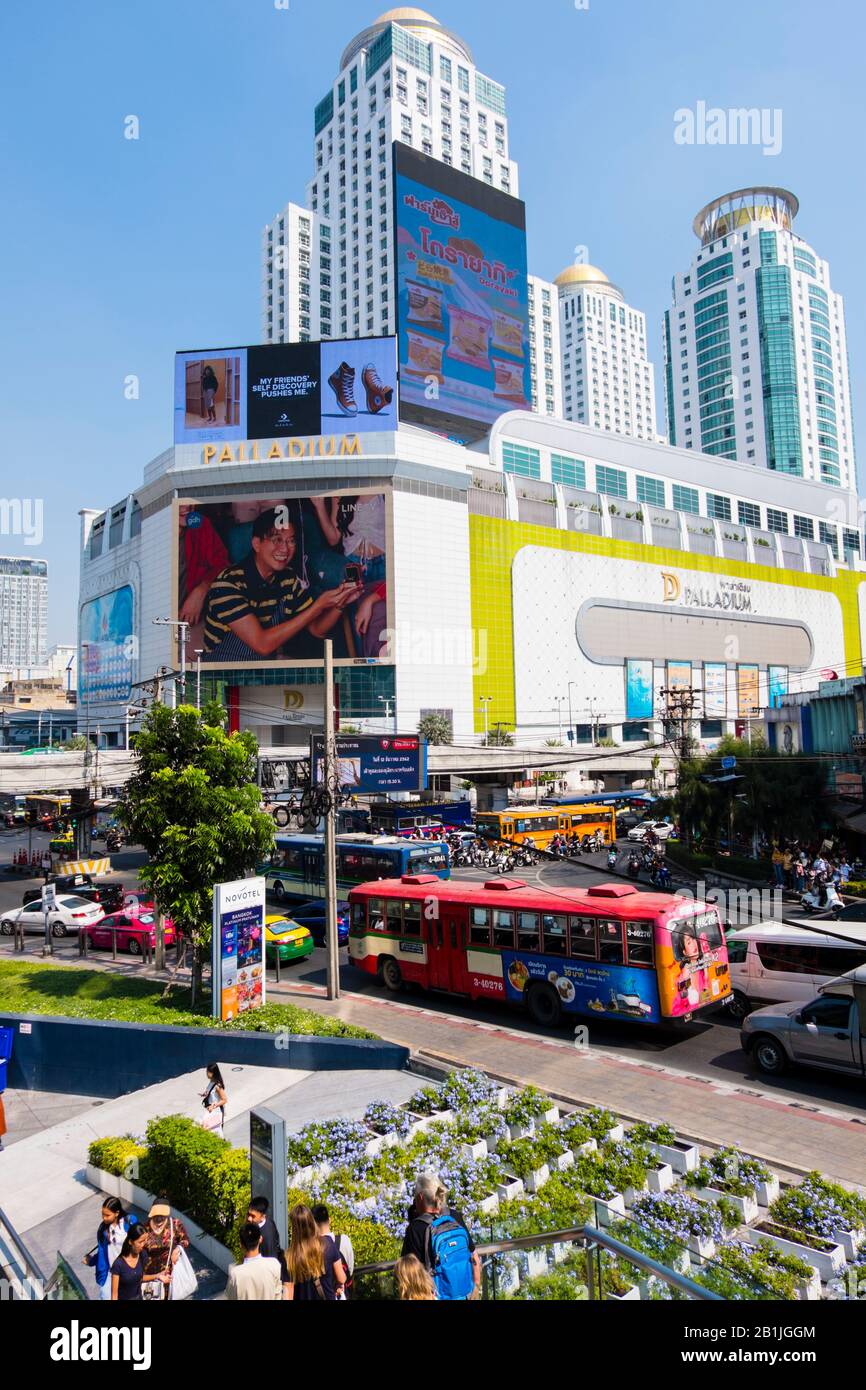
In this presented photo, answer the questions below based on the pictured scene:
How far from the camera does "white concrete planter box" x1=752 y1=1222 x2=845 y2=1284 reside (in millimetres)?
8219

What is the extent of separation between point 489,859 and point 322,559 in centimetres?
3905

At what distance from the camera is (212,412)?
76.9 meters

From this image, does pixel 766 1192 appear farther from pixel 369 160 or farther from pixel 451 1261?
pixel 369 160

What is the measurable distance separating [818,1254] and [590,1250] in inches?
131

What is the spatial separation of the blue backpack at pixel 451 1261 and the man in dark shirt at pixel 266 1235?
1.22 metres

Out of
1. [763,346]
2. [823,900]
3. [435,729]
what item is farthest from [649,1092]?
[763,346]

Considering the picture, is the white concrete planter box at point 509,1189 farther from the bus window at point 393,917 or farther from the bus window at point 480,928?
the bus window at point 393,917

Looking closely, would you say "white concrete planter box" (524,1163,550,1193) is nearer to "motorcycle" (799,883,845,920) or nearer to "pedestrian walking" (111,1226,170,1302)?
"pedestrian walking" (111,1226,170,1302)

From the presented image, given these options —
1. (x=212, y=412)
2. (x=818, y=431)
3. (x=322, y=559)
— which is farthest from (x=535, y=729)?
(x=818, y=431)

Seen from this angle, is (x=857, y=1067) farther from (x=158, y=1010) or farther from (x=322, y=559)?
(x=322, y=559)

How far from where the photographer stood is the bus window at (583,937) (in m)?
17.4

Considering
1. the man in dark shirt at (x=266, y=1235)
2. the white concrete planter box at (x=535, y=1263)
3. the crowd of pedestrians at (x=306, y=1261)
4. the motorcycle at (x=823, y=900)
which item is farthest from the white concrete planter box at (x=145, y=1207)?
the motorcycle at (x=823, y=900)

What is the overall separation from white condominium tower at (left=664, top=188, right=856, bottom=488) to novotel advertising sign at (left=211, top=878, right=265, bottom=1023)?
482 feet

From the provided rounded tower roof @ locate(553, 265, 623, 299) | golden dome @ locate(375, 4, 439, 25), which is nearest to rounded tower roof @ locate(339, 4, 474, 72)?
golden dome @ locate(375, 4, 439, 25)
